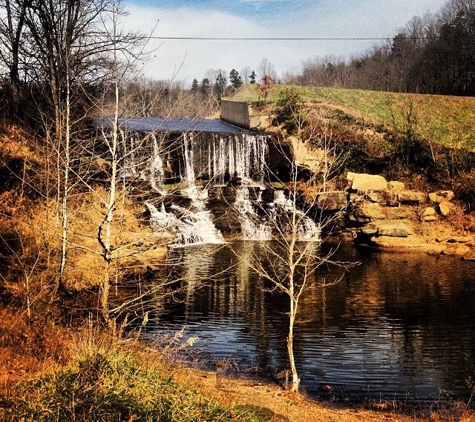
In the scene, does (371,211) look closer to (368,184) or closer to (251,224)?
(368,184)

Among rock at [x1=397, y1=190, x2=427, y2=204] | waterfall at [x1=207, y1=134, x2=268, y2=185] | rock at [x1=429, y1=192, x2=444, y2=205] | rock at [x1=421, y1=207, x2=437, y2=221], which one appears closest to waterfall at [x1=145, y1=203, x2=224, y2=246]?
waterfall at [x1=207, y1=134, x2=268, y2=185]

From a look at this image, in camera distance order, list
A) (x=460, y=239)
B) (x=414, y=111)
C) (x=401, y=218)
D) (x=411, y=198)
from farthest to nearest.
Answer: (x=414, y=111), (x=411, y=198), (x=401, y=218), (x=460, y=239)

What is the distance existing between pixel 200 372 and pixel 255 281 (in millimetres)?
9324

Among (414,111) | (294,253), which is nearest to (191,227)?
(294,253)

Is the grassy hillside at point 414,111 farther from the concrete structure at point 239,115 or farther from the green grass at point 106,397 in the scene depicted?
the green grass at point 106,397

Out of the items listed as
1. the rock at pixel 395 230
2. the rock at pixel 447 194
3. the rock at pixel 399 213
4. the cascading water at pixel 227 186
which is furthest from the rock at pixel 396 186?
the cascading water at pixel 227 186

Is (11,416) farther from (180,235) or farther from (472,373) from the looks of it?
(180,235)

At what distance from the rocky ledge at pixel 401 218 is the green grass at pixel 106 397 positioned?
68.2 feet

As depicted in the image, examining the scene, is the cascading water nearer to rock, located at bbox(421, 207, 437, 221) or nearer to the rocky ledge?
the rocky ledge

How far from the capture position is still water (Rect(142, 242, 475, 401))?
424 inches

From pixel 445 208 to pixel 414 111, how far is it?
45.7 ft

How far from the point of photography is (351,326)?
1428 centimetres

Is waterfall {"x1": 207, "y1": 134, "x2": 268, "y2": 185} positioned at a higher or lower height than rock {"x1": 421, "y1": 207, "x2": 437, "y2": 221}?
higher

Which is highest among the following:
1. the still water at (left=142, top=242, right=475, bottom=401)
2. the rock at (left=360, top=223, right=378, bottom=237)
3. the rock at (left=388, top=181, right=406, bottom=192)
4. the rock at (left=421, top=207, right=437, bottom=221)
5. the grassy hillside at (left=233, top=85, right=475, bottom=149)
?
the grassy hillside at (left=233, top=85, right=475, bottom=149)
